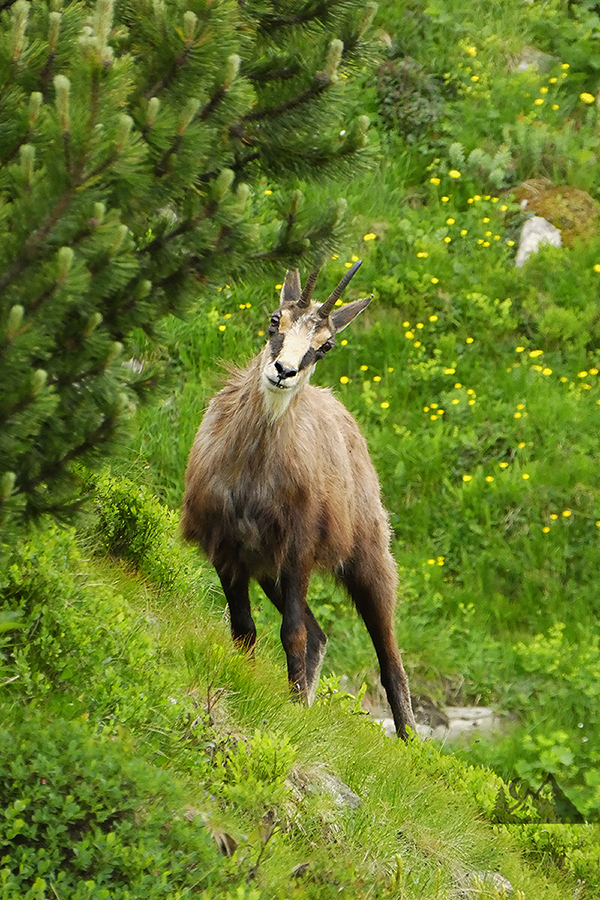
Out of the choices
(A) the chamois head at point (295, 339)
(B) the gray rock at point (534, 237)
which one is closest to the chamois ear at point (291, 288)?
(A) the chamois head at point (295, 339)

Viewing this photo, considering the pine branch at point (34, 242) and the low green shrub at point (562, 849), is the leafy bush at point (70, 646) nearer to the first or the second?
the pine branch at point (34, 242)

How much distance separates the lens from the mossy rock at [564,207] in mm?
13039

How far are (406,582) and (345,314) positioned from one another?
469 centimetres

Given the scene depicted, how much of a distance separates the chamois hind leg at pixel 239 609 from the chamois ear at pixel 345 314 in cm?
151

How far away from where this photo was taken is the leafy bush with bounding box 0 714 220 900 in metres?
4.02

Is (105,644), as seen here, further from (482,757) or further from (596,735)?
(596,735)

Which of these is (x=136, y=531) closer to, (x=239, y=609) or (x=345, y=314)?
(x=239, y=609)

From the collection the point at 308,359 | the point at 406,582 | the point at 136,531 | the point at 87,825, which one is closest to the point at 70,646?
the point at 87,825

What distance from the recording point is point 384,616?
802 cm

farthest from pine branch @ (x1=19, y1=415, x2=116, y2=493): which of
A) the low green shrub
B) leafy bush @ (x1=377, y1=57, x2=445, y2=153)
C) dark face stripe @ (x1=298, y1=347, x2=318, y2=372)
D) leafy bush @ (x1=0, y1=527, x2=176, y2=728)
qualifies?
leafy bush @ (x1=377, y1=57, x2=445, y2=153)

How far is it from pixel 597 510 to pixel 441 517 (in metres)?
1.43

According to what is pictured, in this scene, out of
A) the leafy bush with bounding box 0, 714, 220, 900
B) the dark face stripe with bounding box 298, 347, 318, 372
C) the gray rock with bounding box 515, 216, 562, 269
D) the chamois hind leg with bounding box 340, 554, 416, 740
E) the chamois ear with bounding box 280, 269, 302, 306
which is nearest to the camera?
the leafy bush with bounding box 0, 714, 220, 900

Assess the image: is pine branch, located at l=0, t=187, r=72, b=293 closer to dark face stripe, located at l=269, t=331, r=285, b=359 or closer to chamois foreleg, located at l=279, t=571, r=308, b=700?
dark face stripe, located at l=269, t=331, r=285, b=359

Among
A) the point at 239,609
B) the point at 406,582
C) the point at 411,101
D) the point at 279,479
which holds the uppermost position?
the point at 279,479
